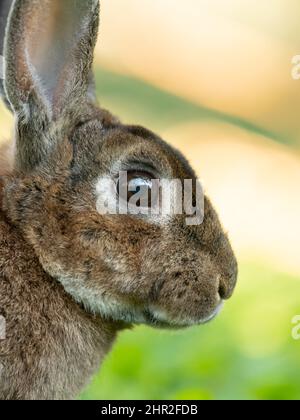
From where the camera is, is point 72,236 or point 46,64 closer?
point 72,236

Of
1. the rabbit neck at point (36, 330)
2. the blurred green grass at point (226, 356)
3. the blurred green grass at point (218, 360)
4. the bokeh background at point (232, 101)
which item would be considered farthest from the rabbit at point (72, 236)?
the bokeh background at point (232, 101)

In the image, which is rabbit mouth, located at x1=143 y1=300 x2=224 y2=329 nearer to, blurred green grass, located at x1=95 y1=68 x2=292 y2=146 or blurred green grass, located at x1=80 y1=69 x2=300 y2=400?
blurred green grass, located at x1=80 y1=69 x2=300 y2=400

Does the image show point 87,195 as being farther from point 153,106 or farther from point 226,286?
point 153,106

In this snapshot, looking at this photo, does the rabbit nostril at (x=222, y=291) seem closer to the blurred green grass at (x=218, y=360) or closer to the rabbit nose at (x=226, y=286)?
the rabbit nose at (x=226, y=286)

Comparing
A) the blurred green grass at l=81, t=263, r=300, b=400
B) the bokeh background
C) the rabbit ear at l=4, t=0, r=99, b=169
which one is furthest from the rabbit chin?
the bokeh background

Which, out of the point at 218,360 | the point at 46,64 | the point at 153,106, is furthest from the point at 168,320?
the point at 153,106
